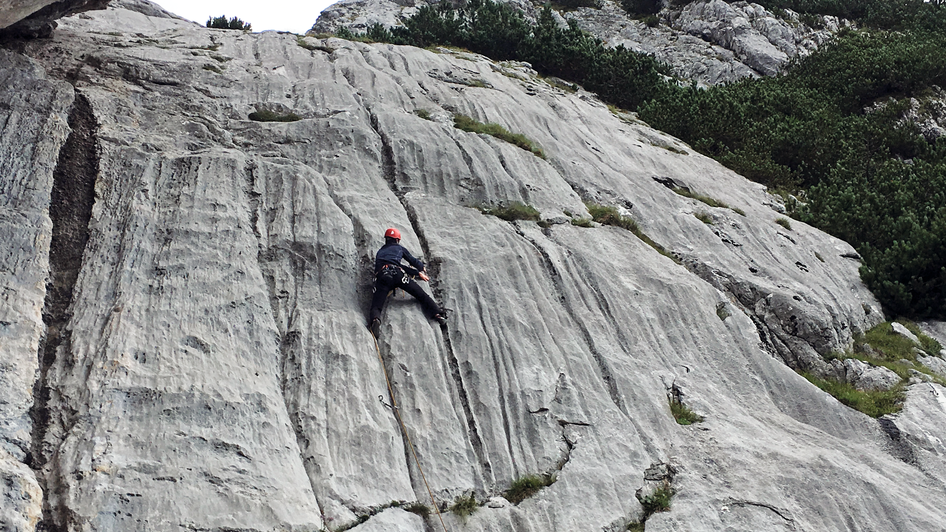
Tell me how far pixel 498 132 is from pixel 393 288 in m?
8.72

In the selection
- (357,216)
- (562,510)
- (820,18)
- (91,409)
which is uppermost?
(820,18)

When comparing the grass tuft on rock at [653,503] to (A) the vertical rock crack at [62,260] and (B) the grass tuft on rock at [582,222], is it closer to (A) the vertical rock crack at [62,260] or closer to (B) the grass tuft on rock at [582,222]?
(B) the grass tuft on rock at [582,222]

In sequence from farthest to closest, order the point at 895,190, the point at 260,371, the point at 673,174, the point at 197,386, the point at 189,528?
1. the point at 895,190
2. the point at 673,174
3. the point at 260,371
4. the point at 197,386
5. the point at 189,528

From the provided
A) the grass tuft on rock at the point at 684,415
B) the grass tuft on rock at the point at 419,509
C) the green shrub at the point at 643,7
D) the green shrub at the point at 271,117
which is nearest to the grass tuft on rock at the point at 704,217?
the grass tuft on rock at the point at 684,415

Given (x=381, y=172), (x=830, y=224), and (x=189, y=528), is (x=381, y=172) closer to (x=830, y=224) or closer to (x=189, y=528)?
(x=189, y=528)

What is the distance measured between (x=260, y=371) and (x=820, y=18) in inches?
1901

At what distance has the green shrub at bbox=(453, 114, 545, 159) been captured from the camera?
21.9 meters

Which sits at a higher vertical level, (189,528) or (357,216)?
(357,216)

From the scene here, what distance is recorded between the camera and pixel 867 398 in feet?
52.0

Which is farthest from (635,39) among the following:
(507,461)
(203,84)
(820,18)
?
(507,461)

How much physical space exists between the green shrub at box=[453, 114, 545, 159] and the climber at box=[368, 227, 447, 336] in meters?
7.33

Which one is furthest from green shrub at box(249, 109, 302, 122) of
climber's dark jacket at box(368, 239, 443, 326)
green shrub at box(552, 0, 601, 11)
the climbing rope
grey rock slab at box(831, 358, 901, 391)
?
green shrub at box(552, 0, 601, 11)

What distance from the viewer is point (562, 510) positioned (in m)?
12.2

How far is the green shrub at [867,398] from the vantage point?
15.4 m
